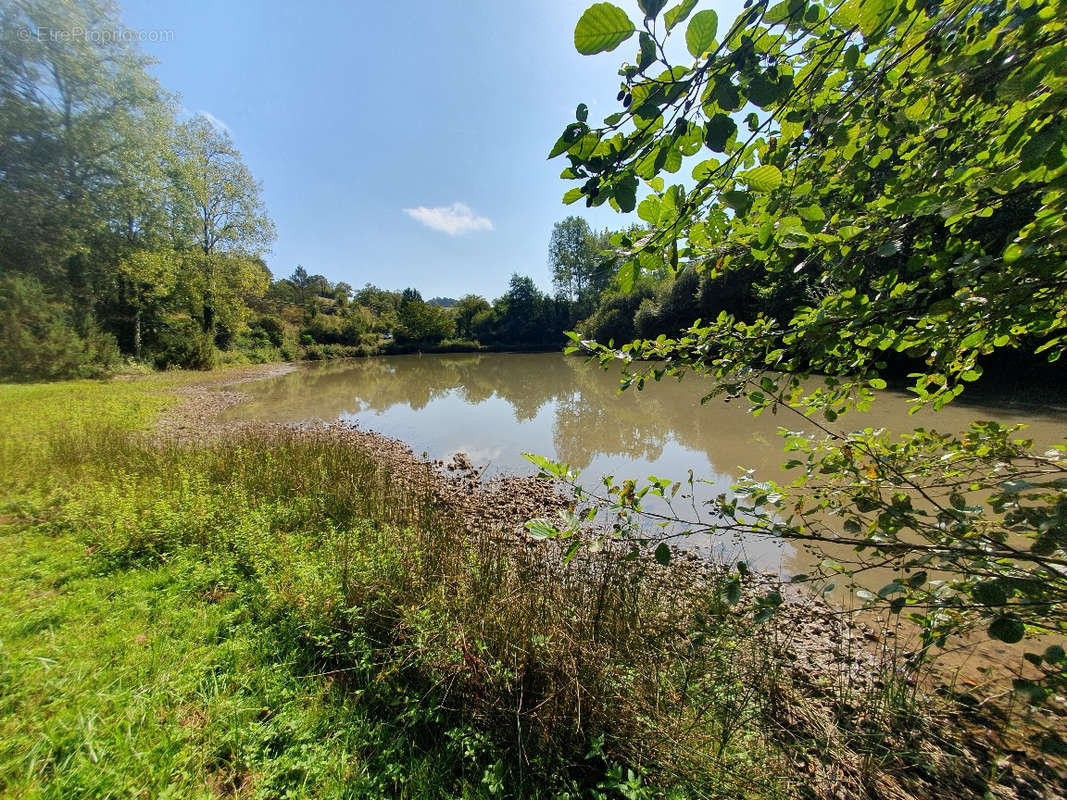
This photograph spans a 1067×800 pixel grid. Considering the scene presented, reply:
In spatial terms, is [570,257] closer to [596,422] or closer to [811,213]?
[596,422]

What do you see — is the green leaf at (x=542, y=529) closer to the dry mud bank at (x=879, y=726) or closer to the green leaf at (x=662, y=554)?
the green leaf at (x=662, y=554)

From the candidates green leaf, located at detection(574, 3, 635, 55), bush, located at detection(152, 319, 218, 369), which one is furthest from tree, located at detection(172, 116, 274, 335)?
green leaf, located at detection(574, 3, 635, 55)

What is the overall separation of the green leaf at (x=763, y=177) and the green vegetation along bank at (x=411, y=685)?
1042 millimetres

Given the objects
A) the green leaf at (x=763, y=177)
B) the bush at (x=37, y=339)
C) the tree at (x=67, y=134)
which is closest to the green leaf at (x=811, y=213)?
the green leaf at (x=763, y=177)

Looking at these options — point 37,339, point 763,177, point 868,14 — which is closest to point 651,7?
point 763,177

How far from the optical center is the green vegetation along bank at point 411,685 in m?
1.72

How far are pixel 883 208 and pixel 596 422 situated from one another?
10.1m

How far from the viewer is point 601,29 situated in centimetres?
75

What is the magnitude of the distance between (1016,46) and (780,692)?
9.75 feet

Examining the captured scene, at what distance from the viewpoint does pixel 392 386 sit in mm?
19422

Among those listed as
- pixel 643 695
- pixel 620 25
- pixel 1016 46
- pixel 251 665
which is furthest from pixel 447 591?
pixel 1016 46

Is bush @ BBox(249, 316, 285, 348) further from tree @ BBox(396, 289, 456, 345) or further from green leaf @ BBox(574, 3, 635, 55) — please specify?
green leaf @ BBox(574, 3, 635, 55)

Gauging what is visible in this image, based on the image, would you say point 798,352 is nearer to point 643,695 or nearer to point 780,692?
point 643,695

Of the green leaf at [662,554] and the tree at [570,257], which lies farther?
the tree at [570,257]
